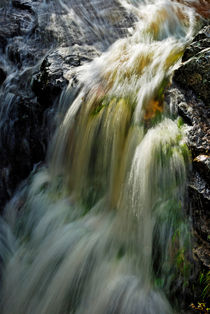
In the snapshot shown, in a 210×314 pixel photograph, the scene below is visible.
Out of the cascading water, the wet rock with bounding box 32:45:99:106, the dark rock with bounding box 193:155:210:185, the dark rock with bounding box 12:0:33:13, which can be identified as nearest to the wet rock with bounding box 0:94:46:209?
the wet rock with bounding box 32:45:99:106

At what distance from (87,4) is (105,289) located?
6201 millimetres

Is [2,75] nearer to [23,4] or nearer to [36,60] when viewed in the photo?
[36,60]

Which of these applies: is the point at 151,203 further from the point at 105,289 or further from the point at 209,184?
the point at 105,289

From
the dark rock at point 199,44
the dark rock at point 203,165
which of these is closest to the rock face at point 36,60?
the dark rock at point 199,44

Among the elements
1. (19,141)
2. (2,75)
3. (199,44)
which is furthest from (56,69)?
(199,44)

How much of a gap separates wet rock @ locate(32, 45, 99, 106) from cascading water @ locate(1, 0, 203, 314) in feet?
1.20

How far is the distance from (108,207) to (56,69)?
276 centimetres

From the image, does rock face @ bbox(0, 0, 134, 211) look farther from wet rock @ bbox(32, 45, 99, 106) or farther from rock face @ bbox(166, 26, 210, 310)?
rock face @ bbox(166, 26, 210, 310)

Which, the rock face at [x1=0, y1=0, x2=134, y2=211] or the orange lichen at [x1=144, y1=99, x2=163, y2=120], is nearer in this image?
the orange lichen at [x1=144, y1=99, x2=163, y2=120]

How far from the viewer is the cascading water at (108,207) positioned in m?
2.64

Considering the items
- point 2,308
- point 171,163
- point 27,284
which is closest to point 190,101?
point 171,163

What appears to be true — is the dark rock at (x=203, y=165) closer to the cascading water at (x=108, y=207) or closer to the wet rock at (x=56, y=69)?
the cascading water at (x=108, y=207)

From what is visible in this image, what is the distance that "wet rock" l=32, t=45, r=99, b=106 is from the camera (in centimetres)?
477

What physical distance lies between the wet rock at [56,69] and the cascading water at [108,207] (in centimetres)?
36
